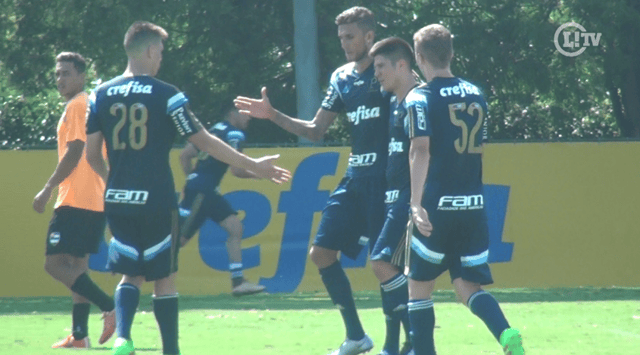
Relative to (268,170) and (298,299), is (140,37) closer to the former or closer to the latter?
(268,170)

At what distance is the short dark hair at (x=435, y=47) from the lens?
639 centimetres

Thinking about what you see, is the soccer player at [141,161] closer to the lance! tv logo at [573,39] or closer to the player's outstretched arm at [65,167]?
the player's outstretched arm at [65,167]

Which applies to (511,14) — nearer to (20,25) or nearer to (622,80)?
(622,80)

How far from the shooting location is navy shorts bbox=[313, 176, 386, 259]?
24.2ft

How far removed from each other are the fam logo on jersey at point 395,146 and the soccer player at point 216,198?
538 centimetres

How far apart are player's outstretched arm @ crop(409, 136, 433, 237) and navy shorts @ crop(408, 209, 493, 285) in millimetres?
151

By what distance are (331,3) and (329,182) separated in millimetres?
5763

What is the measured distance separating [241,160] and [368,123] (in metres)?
1.18

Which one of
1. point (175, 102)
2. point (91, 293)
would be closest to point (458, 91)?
point (175, 102)

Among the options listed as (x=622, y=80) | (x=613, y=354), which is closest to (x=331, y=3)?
(x=622, y=80)

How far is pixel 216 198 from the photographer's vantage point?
495 inches

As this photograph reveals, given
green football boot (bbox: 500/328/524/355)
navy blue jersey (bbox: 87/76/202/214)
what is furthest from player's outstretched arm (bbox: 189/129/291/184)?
green football boot (bbox: 500/328/524/355)

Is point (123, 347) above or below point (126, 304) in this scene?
below

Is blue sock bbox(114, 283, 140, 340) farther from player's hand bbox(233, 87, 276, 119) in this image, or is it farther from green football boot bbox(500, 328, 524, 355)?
green football boot bbox(500, 328, 524, 355)
